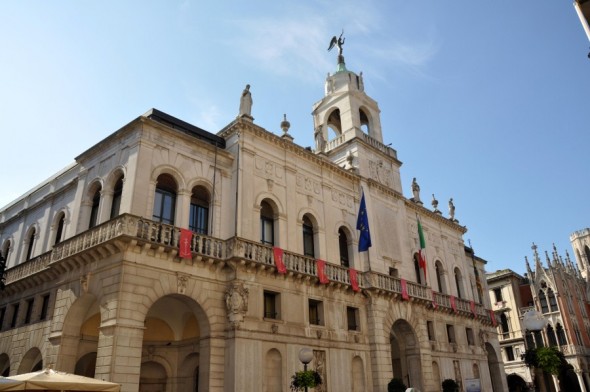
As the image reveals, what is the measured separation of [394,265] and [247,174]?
11603mm

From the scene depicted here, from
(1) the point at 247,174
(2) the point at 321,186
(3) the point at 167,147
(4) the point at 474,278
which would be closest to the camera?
(3) the point at 167,147

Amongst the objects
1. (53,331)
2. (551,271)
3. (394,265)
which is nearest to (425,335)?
(394,265)

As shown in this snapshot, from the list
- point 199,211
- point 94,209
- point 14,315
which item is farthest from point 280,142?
point 14,315

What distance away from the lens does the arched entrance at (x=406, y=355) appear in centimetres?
2612

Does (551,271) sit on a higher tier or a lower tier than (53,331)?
higher

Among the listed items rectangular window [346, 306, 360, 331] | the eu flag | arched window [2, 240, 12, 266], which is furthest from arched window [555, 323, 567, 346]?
arched window [2, 240, 12, 266]

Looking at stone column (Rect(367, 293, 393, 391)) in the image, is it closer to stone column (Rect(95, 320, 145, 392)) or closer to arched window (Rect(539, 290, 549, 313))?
stone column (Rect(95, 320, 145, 392))

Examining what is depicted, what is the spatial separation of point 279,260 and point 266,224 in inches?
104

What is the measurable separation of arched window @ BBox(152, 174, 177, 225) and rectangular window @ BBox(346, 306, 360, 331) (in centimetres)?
1044

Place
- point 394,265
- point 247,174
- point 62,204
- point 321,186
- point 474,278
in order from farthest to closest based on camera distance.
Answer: point 474,278 < point 394,265 < point 321,186 < point 62,204 < point 247,174

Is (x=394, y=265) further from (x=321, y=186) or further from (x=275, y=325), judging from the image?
(x=275, y=325)

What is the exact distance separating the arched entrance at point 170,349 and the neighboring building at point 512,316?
137 ft

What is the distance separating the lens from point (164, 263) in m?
17.3

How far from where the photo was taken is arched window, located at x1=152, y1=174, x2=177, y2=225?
19250 millimetres
